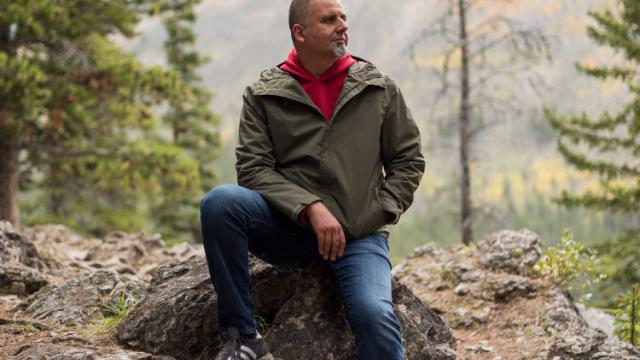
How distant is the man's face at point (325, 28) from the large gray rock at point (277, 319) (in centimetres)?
146

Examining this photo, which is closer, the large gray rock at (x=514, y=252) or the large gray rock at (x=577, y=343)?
the large gray rock at (x=577, y=343)

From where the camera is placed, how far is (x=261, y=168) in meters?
4.22

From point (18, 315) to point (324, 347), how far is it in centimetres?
284

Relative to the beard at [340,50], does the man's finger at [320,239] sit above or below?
below

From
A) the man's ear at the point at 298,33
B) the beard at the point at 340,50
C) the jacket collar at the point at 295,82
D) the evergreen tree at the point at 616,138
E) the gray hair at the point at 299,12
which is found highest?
the gray hair at the point at 299,12

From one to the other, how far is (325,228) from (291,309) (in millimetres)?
895

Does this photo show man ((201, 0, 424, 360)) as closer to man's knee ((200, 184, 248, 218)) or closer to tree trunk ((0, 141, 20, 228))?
man's knee ((200, 184, 248, 218))

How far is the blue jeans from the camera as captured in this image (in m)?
3.82

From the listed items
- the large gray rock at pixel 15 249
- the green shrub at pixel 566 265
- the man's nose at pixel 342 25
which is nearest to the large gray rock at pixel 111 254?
the large gray rock at pixel 15 249

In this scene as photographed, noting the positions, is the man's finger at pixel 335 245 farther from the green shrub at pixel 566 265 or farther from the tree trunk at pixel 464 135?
the tree trunk at pixel 464 135

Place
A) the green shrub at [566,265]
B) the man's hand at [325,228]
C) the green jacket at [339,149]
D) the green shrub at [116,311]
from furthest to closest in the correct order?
the green shrub at [566,265] → the green shrub at [116,311] → the green jacket at [339,149] → the man's hand at [325,228]

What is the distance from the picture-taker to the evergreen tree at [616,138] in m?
16.2

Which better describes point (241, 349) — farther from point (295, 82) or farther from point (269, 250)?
point (295, 82)

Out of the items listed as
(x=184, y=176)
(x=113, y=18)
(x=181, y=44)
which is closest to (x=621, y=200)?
(x=184, y=176)
